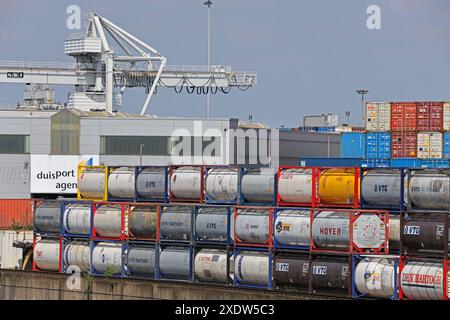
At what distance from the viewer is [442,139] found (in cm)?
8744

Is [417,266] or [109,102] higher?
[109,102]

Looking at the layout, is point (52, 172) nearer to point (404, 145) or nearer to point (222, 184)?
point (404, 145)

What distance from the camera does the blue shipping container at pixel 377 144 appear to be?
8994 centimetres

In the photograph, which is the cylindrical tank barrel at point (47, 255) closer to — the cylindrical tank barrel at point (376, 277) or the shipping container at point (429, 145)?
the cylindrical tank barrel at point (376, 277)

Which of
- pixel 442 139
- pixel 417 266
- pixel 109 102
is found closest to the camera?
pixel 417 266

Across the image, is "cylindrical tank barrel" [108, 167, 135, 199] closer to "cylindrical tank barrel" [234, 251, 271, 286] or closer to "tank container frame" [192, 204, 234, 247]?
"tank container frame" [192, 204, 234, 247]

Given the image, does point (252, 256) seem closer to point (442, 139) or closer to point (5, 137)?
point (442, 139)

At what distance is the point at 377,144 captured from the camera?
9050 centimetres

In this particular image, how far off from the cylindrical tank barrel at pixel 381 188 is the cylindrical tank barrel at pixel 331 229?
62.4 inches

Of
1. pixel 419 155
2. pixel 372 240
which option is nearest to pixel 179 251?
pixel 372 240

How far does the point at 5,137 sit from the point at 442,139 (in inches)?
1558

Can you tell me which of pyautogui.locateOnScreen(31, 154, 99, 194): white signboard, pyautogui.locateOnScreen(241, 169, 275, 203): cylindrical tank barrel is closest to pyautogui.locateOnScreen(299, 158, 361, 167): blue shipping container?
pyautogui.locateOnScreen(31, 154, 99, 194): white signboard

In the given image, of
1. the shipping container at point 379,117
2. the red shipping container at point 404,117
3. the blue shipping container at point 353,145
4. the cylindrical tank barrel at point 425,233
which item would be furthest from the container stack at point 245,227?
the red shipping container at point 404,117

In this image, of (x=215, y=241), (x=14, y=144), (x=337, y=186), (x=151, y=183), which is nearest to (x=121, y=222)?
(x=151, y=183)
